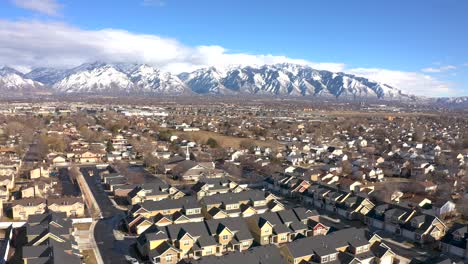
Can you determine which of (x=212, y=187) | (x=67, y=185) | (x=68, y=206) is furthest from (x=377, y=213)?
(x=67, y=185)

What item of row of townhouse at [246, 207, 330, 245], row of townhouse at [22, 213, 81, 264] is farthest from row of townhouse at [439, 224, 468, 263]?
row of townhouse at [22, 213, 81, 264]

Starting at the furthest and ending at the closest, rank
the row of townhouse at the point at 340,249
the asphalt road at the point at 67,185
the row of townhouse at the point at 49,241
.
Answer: the asphalt road at the point at 67,185
the row of townhouse at the point at 340,249
the row of townhouse at the point at 49,241

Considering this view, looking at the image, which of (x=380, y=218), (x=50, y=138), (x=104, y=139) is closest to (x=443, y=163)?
(x=380, y=218)

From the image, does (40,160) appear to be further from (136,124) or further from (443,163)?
(443,163)

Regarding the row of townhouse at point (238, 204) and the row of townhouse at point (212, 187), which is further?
the row of townhouse at point (212, 187)

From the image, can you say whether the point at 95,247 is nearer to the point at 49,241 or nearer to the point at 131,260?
the point at 49,241

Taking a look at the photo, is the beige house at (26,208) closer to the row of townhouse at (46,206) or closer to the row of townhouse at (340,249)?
the row of townhouse at (46,206)

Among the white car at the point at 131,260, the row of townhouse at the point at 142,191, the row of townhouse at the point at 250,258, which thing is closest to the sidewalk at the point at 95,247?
the white car at the point at 131,260
